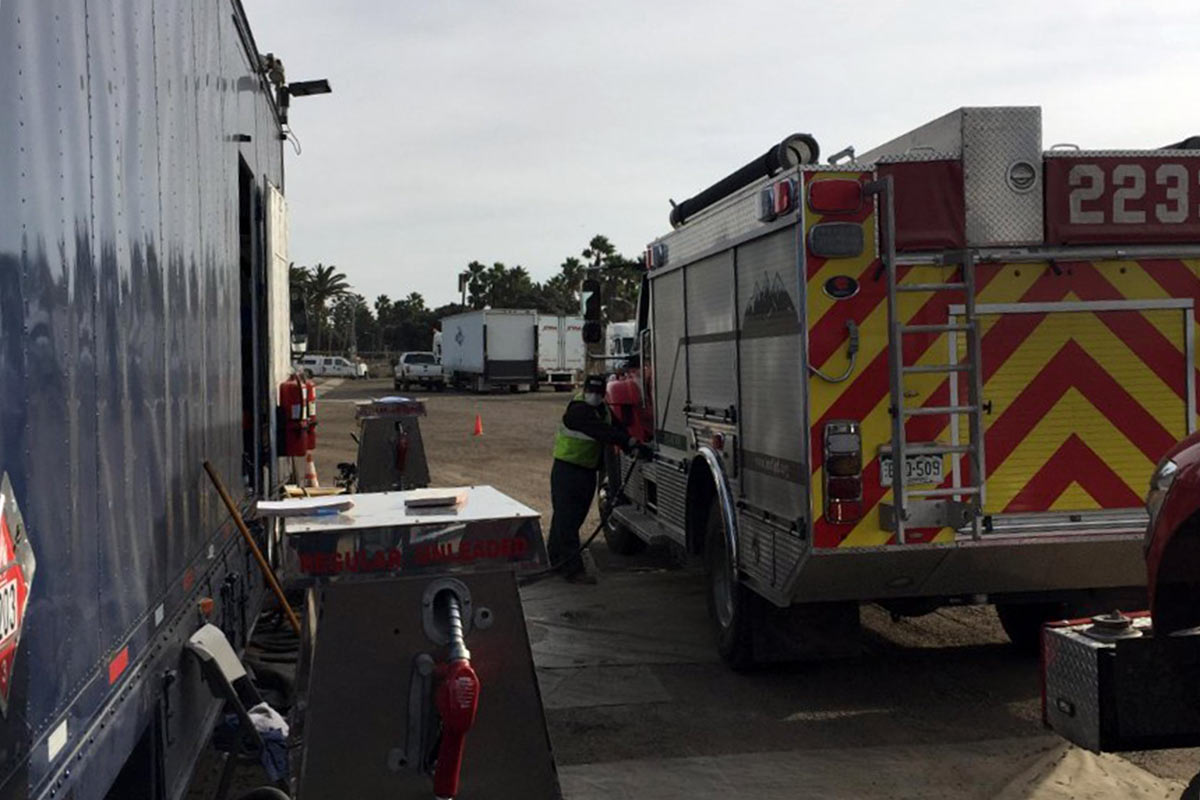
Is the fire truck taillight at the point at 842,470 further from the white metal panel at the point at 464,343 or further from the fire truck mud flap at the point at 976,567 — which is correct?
the white metal panel at the point at 464,343

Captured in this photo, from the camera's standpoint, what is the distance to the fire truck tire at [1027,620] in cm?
709

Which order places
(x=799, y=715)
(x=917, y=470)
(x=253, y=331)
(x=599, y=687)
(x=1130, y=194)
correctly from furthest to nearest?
(x=253, y=331) < (x=599, y=687) < (x=799, y=715) < (x=1130, y=194) < (x=917, y=470)

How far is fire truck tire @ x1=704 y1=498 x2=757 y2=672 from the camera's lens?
6.86 meters

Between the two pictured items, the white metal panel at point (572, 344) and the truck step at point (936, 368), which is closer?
the truck step at point (936, 368)

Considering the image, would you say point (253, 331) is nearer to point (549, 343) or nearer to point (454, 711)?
point (454, 711)

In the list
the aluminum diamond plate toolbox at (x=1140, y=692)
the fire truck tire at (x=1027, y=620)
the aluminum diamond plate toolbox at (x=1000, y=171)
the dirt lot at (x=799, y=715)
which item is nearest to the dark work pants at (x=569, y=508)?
the dirt lot at (x=799, y=715)

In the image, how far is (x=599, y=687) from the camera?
6.86 meters

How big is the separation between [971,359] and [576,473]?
4.78 m

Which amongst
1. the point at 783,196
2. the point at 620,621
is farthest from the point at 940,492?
the point at 620,621

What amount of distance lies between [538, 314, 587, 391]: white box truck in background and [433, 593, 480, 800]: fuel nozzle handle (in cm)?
4093

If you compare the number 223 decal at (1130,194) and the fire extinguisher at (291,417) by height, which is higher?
the number 223 decal at (1130,194)

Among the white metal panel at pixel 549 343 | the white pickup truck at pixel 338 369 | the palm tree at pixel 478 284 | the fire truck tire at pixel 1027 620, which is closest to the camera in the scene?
the fire truck tire at pixel 1027 620

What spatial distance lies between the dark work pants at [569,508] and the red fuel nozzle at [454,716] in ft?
21.9

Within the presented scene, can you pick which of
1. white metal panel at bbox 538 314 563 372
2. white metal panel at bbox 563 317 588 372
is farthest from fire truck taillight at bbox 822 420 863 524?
white metal panel at bbox 538 314 563 372
